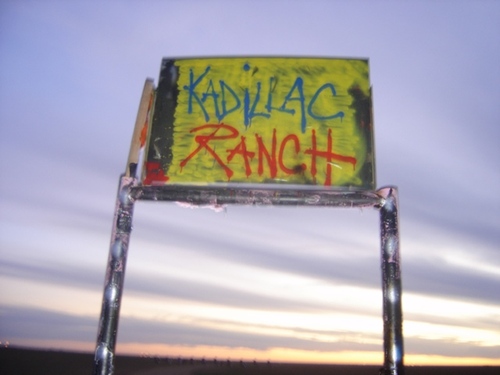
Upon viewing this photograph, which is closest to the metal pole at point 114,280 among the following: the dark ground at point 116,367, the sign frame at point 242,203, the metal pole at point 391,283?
the sign frame at point 242,203

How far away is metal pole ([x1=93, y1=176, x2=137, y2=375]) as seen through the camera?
3896 millimetres

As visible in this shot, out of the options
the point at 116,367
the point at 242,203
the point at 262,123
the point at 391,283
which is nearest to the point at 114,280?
the point at 242,203

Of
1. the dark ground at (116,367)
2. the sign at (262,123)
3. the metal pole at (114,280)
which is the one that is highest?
the sign at (262,123)

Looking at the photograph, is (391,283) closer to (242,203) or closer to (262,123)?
(242,203)

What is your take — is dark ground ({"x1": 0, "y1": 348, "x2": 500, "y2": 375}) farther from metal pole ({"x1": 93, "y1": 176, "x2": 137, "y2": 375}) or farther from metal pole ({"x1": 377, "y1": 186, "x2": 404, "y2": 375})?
metal pole ({"x1": 93, "y1": 176, "x2": 137, "y2": 375})

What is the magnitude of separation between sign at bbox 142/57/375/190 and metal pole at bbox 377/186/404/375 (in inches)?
11.9

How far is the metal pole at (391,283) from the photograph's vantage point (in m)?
3.71

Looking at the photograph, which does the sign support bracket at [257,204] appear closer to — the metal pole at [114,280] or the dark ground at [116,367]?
the metal pole at [114,280]

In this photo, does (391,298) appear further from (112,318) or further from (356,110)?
(112,318)

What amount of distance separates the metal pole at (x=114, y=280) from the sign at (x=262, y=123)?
0.35m

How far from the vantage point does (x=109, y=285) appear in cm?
406

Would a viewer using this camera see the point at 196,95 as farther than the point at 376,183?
Yes

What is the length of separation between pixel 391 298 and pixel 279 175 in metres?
1.54

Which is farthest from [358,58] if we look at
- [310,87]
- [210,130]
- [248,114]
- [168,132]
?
[168,132]
